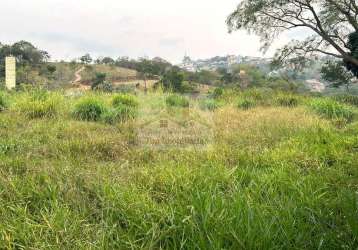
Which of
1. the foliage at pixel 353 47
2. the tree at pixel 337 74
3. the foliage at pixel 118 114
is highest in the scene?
the foliage at pixel 353 47

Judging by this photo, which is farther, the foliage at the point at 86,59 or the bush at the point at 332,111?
the foliage at the point at 86,59

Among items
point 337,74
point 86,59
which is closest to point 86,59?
point 86,59

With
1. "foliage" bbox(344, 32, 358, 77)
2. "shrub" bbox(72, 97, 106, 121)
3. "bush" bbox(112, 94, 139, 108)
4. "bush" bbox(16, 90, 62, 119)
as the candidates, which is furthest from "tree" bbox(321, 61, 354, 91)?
"bush" bbox(16, 90, 62, 119)

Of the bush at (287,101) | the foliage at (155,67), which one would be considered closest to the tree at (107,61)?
the foliage at (155,67)

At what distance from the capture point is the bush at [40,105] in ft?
21.3

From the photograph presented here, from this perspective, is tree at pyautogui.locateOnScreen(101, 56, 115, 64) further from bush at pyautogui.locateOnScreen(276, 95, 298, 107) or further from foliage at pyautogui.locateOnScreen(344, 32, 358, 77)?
bush at pyautogui.locateOnScreen(276, 95, 298, 107)

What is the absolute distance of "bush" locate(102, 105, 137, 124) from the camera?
21.0 ft

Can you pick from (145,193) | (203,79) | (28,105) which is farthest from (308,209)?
(203,79)

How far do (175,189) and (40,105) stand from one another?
4.39 meters

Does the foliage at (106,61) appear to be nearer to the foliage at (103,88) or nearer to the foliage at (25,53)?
the foliage at (25,53)

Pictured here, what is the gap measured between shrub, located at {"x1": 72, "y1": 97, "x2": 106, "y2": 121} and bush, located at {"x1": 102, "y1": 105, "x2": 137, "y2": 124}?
0.54ft

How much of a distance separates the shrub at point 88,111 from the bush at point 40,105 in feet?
1.15

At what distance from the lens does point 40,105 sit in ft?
21.5

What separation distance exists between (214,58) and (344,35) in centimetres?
2996
